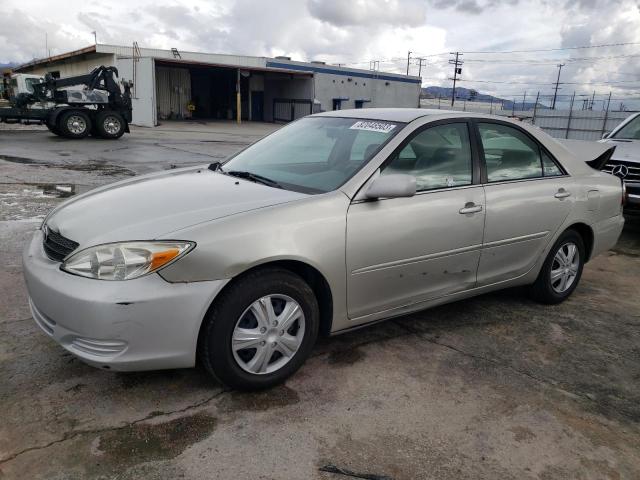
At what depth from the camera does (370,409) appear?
276cm

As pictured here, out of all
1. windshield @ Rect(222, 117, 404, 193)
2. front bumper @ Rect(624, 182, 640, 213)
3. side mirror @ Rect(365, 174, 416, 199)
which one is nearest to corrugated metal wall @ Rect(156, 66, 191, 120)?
front bumper @ Rect(624, 182, 640, 213)

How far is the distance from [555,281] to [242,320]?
9.29 feet

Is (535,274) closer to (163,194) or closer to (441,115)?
(441,115)

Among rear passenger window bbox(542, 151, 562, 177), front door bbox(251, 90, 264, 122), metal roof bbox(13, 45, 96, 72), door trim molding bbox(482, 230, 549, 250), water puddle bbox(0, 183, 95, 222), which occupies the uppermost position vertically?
metal roof bbox(13, 45, 96, 72)

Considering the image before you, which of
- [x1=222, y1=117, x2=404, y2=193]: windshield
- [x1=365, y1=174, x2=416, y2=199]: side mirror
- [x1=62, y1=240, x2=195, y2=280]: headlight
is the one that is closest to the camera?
[x1=62, y1=240, x2=195, y2=280]: headlight

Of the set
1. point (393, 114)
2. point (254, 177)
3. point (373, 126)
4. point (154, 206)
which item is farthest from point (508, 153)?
point (154, 206)

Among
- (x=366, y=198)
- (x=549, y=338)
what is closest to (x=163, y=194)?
(x=366, y=198)

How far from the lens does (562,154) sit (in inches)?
167

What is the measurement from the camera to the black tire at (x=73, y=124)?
16391mm

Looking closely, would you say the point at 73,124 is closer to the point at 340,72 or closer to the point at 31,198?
the point at 31,198

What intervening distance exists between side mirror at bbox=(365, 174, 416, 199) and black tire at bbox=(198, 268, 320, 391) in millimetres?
663

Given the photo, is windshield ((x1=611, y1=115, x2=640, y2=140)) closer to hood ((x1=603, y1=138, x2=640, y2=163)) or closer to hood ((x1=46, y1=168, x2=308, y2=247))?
hood ((x1=603, y1=138, x2=640, y2=163))

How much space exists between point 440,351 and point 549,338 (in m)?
0.92

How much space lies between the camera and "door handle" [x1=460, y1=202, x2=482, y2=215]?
346 cm
